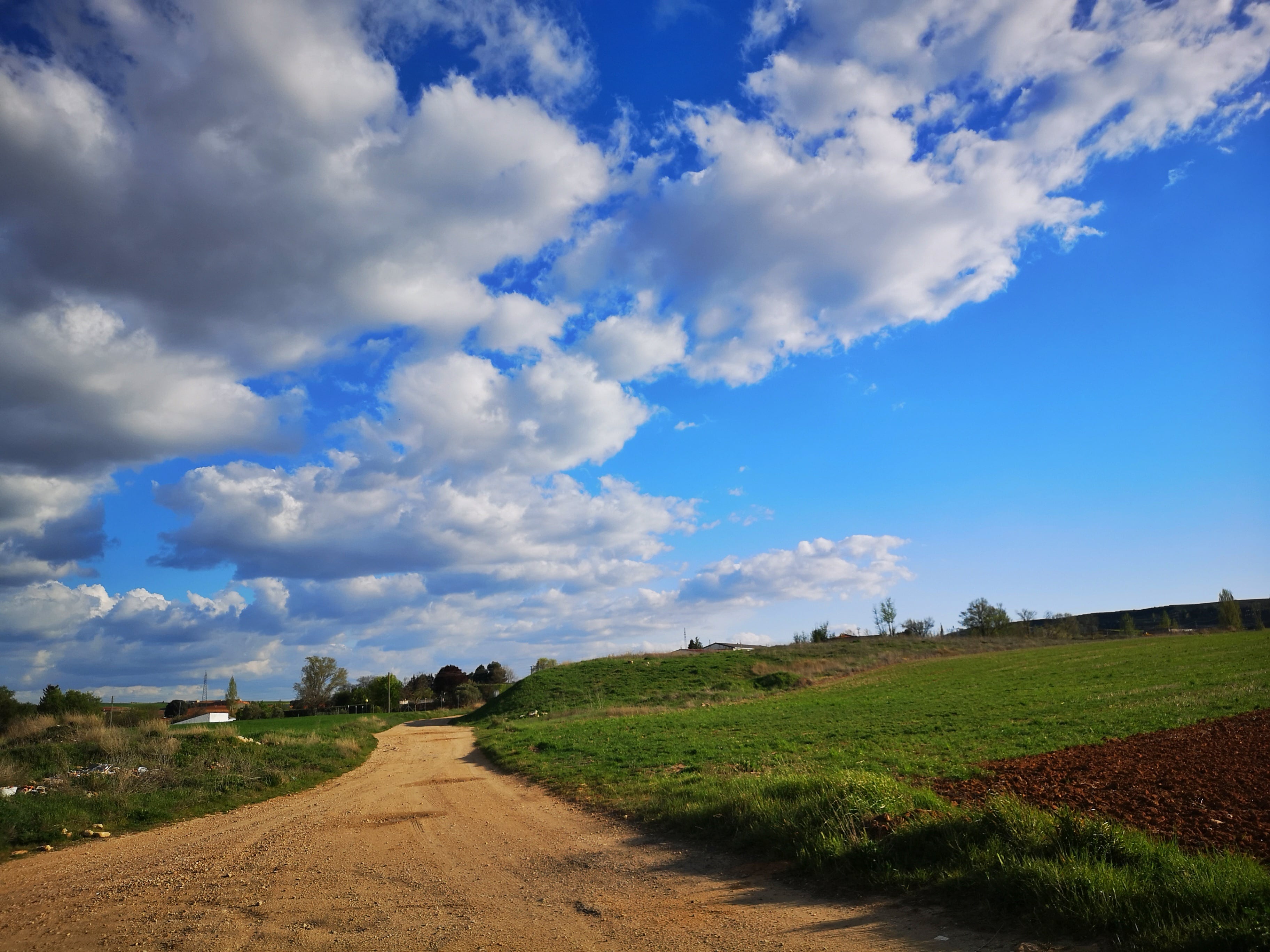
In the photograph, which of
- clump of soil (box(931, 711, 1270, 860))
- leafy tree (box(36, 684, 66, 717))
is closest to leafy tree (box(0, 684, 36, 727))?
leafy tree (box(36, 684, 66, 717))

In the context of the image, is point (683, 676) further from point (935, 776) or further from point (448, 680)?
point (448, 680)

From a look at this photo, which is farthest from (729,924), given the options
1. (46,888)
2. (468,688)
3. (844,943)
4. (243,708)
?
(243,708)

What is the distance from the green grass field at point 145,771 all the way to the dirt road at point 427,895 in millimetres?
1329

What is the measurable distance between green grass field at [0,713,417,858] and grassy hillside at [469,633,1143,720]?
21.5 metres

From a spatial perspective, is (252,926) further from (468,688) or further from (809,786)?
(468,688)

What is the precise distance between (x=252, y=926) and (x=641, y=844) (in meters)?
5.60

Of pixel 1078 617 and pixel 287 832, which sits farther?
pixel 1078 617

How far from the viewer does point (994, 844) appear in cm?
746

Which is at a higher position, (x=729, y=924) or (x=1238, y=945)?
(x=1238, y=945)

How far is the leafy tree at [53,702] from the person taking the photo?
48.4 m

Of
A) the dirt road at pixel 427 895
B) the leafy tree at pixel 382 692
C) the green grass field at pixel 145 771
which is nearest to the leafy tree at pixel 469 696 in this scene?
the leafy tree at pixel 382 692

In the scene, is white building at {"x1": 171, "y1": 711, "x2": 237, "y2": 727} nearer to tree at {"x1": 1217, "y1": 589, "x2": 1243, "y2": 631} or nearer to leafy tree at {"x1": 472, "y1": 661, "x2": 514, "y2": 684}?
leafy tree at {"x1": 472, "y1": 661, "x2": 514, "y2": 684}

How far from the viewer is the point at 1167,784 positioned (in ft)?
38.2

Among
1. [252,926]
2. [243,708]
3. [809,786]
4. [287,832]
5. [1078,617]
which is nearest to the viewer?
[252,926]
